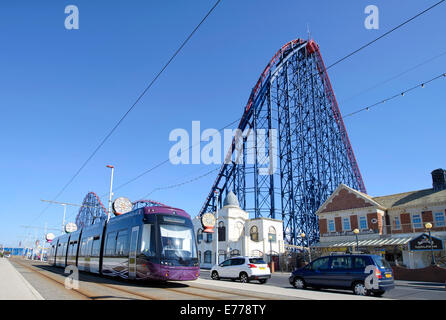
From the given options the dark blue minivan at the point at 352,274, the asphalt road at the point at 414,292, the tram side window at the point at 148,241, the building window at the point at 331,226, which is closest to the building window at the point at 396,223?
the building window at the point at 331,226

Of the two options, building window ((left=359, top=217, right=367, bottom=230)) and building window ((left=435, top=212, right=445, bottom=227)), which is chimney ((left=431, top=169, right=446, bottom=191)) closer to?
building window ((left=435, top=212, right=445, bottom=227))

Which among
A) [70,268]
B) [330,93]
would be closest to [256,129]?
[330,93]

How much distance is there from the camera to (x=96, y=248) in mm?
17562

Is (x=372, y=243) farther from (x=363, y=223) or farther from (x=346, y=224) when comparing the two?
(x=346, y=224)

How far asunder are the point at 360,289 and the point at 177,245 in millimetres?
7085

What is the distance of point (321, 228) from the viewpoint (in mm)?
35625

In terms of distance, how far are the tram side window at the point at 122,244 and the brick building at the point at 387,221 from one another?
22810 mm

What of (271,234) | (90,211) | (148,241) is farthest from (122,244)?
(90,211)

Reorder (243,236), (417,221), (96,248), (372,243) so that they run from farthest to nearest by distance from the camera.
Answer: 1. (243,236)
2. (417,221)
3. (372,243)
4. (96,248)

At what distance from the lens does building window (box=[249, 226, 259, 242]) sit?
3862 cm

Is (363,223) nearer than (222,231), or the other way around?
(363,223)

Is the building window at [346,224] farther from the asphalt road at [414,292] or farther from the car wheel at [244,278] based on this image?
the car wheel at [244,278]
